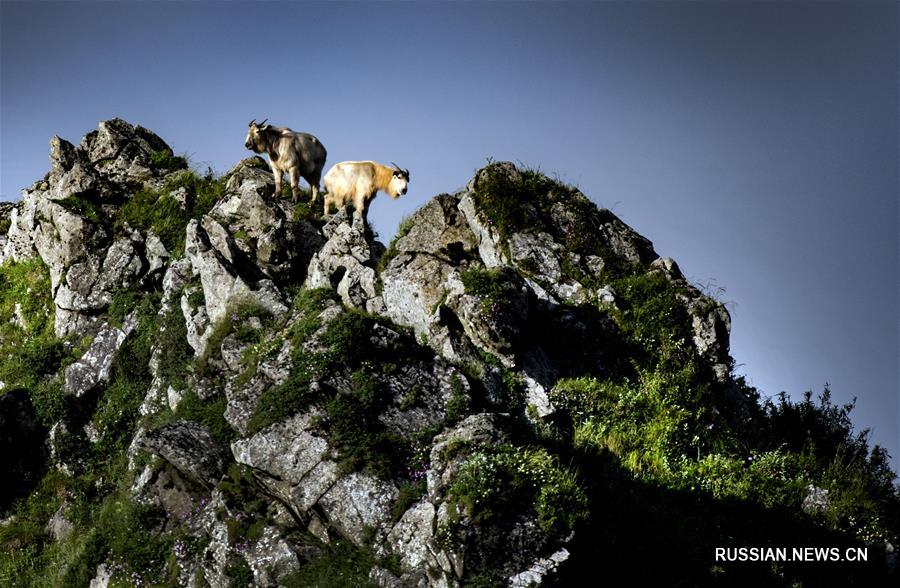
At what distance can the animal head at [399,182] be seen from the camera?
894 inches

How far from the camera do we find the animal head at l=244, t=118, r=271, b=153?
24.2 metres

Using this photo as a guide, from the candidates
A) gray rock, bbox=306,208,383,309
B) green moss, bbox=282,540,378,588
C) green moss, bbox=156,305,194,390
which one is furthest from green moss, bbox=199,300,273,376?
green moss, bbox=282,540,378,588

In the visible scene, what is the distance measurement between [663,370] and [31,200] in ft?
80.6

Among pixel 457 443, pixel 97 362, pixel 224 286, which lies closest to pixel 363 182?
pixel 224 286

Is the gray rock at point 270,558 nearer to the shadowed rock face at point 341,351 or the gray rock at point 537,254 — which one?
the shadowed rock face at point 341,351

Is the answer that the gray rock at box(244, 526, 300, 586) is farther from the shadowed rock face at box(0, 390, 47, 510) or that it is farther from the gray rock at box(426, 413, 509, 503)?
the shadowed rock face at box(0, 390, 47, 510)

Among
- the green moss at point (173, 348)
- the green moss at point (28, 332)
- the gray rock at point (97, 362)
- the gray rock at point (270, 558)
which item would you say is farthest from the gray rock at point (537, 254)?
the green moss at point (28, 332)

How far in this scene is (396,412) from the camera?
47.5ft

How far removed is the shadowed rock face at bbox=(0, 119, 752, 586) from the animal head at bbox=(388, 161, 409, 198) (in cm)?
173

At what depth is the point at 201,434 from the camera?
15.4m

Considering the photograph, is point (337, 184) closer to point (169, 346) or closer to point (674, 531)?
point (169, 346)

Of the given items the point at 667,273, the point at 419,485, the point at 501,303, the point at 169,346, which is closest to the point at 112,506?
the point at 169,346

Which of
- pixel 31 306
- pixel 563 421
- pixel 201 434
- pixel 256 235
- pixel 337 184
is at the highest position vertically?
pixel 337 184

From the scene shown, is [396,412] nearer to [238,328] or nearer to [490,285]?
[490,285]
